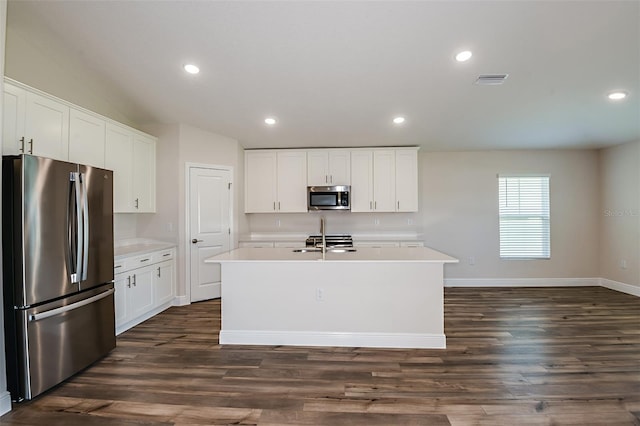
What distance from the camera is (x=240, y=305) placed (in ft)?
10.2

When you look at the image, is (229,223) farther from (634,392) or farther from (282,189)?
(634,392)

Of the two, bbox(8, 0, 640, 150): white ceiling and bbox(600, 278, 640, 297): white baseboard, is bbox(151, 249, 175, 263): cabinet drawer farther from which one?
bbox(600, 278, 640, 297): white baseboard

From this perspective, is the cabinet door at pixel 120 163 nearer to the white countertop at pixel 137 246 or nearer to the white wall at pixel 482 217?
the white countertop at pixel 137 246

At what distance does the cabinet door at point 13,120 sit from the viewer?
2.41m

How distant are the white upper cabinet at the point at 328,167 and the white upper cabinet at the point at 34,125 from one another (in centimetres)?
320

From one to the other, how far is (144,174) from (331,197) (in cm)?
269

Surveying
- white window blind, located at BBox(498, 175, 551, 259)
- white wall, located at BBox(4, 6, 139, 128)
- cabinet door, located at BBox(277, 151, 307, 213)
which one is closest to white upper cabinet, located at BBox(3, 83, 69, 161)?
white wall, located at BBox(4, 6, 139, 128)

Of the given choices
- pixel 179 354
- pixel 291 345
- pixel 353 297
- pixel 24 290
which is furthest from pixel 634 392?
pixel 24 290

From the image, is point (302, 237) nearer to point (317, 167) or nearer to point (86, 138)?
point (317, 167)

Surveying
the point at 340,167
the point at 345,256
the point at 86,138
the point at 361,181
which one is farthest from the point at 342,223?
the point at 86,138

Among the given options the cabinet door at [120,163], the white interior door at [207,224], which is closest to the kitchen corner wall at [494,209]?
the white interior door at [207,224]

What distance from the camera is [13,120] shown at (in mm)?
2469

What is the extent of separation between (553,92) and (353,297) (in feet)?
9.84

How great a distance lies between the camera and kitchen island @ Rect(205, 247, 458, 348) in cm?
298
